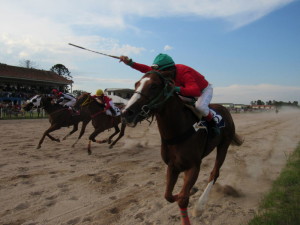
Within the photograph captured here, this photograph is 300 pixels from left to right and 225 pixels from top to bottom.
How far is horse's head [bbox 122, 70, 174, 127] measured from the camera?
2.75 meters

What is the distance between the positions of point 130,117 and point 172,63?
3.57 ft

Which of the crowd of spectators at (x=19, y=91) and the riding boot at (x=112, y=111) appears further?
the crowd of spectators at (x=19, y=91)

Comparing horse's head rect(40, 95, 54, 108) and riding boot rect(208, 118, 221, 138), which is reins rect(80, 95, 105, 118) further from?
riding boot rect(208, 118, 221, 138)

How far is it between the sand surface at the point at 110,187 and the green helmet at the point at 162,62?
2156mm

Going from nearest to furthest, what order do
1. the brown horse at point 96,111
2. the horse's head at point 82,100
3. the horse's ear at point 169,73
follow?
1. the horse's ear at point 169,73
2. the brown horse at point 96,111
3. the horse's head at point 82,100

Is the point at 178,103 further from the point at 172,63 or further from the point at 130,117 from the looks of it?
the point at 130,117

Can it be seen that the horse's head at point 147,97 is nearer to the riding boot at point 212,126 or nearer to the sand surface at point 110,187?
the riding boot at point 212,126

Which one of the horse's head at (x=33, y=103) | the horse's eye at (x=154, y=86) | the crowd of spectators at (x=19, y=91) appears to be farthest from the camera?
the crowd of spectators at (x=19, y=91)

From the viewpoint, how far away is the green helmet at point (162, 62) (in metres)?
3.36

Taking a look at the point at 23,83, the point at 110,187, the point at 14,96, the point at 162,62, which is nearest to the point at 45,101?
the point at 110,187

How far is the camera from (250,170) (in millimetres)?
6766

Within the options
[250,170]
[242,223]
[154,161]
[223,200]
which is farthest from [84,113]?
[242,223]

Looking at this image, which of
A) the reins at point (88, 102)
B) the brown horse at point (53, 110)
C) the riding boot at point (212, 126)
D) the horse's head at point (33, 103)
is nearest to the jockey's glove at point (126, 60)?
the riding boot at point (212, 126)

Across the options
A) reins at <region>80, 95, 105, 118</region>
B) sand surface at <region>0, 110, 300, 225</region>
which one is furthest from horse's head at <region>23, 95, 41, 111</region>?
sand surface at <region>0, 110, 300, 225</region>
